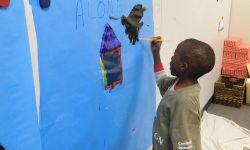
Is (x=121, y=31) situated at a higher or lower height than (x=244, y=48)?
higher

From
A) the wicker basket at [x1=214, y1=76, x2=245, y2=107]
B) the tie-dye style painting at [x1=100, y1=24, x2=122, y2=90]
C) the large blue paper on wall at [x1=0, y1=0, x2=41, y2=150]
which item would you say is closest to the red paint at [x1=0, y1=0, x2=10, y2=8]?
the large blue paper on wall at [x1=0, y1=0, x2=41, y2=150]

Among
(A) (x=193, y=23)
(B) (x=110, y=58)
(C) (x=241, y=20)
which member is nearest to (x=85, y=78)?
(B) (x=110, y=58)

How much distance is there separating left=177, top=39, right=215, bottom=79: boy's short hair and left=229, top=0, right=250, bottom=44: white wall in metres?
2.41

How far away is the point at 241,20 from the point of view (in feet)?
10.6

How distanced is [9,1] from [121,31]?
0.54 metres

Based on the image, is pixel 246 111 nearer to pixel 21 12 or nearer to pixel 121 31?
pixel 121 31

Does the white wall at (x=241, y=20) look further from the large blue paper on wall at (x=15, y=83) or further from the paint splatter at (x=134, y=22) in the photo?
the large blue paper on wall at (x=15, y=83)

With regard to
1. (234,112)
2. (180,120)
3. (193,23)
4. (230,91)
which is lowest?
(234,112)

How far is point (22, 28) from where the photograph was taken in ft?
2.15

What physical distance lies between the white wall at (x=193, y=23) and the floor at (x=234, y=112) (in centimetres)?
14

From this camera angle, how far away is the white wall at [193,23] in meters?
1.48

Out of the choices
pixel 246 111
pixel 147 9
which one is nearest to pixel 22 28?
pixel 147 9

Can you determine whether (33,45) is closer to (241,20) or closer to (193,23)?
(193,23)

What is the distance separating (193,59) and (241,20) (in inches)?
97.3
